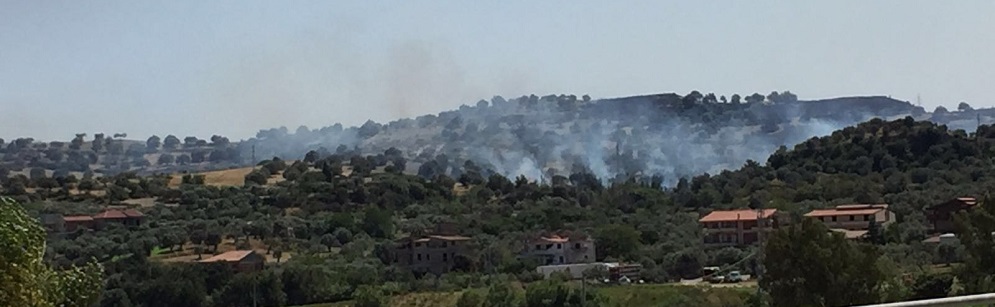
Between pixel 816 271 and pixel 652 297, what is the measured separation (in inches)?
556

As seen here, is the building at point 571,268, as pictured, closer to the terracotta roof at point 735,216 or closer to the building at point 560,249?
the building at point 560,249

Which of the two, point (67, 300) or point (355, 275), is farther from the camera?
point (355, 275)

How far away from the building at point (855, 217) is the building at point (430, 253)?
11.9 meters

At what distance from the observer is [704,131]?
139 metres

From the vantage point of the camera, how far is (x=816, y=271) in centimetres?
2009

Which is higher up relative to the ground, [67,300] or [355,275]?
[67,300]

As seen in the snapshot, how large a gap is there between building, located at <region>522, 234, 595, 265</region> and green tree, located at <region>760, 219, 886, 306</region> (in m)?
27.5

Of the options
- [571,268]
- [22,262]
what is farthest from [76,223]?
[22,262]

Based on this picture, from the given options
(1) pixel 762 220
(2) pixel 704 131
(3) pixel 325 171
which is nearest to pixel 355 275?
(1) pixel 762 220

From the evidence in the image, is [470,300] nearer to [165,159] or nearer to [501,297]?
[501,297]

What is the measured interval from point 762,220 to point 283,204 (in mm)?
29344

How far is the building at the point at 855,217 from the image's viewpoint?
44334mm

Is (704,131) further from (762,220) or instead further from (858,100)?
(762,220)

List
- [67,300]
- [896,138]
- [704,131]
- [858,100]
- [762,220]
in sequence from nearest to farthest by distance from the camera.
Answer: [67,300]
[762,220]
[896,138]
[704,131]
[858,100]
